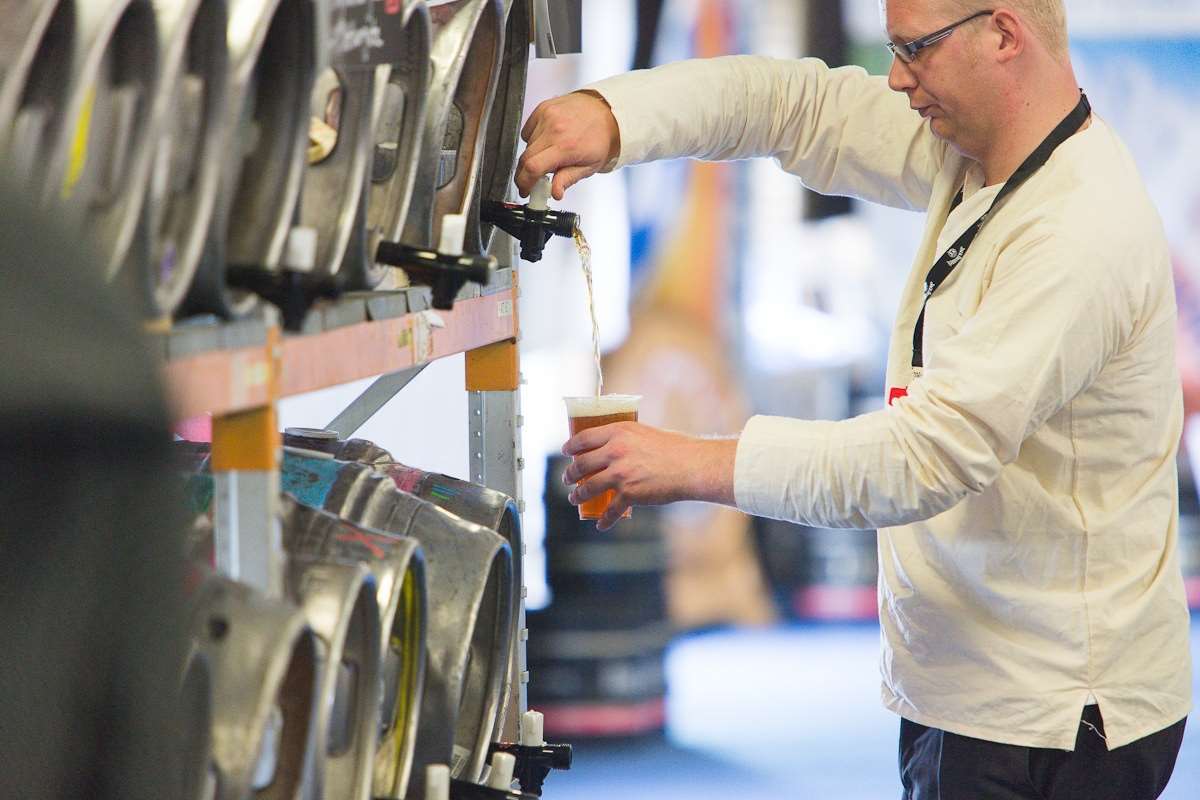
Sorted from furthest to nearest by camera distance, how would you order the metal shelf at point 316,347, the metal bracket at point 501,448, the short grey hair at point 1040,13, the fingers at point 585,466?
the metal bracket at point 501,448 → the short grey hair at point 1040,13 → the fingers at point 585,466 → the metal shelf at point 316,347

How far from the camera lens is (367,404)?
2434 millimetres

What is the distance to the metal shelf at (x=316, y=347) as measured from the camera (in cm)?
112

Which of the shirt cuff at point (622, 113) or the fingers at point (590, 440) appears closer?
the fingers at point (590, 440)

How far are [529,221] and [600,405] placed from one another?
0.96 feet

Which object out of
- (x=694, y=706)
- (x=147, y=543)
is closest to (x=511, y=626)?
(x=147, y=543)

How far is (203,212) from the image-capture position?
1.08 meters

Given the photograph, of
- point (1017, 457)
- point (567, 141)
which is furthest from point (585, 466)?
point (1017, 457)

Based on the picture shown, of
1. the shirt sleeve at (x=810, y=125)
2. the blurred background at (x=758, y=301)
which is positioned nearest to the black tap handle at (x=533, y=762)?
the shirt sleeve at (x=810, y=125)

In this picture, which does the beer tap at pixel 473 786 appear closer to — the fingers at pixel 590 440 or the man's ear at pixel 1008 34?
the fingers at pixel 590 440

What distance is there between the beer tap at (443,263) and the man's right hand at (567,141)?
509mm

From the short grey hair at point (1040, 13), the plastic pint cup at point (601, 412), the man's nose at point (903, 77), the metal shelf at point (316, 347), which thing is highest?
the short grey hair at point (1040, 13)

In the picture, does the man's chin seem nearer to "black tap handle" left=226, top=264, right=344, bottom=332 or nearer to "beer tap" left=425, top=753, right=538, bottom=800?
"beer tap" left=425, top=753, right=538, bottom=800

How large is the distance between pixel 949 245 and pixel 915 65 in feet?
0.92

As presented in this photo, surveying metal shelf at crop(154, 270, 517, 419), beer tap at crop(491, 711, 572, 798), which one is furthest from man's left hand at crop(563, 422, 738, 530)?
beer tap at crop(491, 711, 572, 798)
